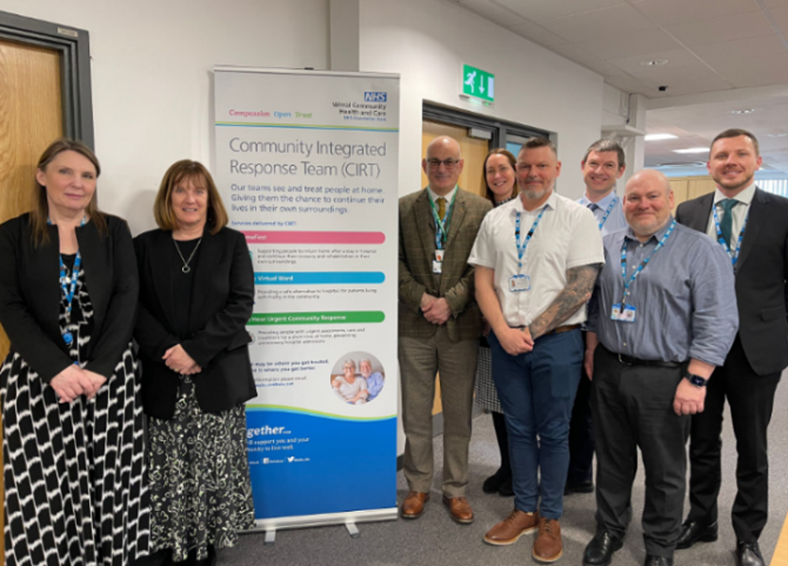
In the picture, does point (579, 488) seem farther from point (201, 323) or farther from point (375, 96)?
point (375, 96)

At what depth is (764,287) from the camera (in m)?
2.15

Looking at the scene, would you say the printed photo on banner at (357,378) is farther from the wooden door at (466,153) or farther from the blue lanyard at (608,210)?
the blue lanyard at (608,210)

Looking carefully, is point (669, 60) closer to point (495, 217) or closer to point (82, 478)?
point (495, 217)

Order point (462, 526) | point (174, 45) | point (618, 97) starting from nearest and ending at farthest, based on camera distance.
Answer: point (174, 45)
point (462, 526)
point (618, 97)

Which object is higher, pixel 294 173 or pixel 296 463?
pixel 294 173

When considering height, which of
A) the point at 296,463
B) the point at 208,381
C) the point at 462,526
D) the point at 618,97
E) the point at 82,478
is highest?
the point at 618,97

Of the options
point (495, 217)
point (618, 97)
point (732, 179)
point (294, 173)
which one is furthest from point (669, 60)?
point (294, 173)

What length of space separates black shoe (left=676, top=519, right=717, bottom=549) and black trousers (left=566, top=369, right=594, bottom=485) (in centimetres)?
58

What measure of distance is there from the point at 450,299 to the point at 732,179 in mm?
1273

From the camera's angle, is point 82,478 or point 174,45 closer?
point 82,478

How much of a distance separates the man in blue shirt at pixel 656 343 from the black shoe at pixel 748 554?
0.33 m

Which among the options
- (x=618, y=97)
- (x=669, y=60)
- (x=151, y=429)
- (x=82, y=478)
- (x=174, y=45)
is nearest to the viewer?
(x=82, y=478)

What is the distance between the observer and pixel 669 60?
4852 millimetres

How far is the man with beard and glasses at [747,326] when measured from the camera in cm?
214
